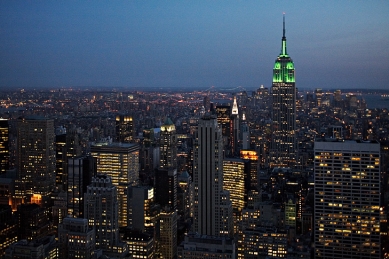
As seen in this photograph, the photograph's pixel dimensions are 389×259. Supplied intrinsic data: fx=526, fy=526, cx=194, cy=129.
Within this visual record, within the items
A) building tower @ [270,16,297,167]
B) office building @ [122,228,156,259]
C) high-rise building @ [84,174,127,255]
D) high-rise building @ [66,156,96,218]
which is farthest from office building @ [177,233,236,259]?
building tower @ [270,16,297,167]

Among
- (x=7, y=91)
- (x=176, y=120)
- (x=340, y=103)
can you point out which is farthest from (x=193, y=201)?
(x=7, y=91)

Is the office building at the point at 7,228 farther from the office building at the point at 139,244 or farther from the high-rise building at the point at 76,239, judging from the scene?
the office building at the point at 139,244

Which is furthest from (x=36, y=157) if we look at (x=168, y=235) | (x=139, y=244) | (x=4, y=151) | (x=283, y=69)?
(x=283, y=69)

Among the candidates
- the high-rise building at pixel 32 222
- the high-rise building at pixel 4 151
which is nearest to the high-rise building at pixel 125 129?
the high-rise building at pixel 4 151

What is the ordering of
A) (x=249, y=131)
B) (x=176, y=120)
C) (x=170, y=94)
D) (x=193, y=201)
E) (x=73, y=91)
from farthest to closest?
(x=249, y=131) → (x=176, y=120) → (x=193, y=201) → (x=170, y=94) → (x=73, y=91)

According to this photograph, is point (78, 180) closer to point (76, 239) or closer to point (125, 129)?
point (125, 129)

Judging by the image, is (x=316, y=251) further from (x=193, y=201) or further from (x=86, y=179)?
(x=86, y=179)
